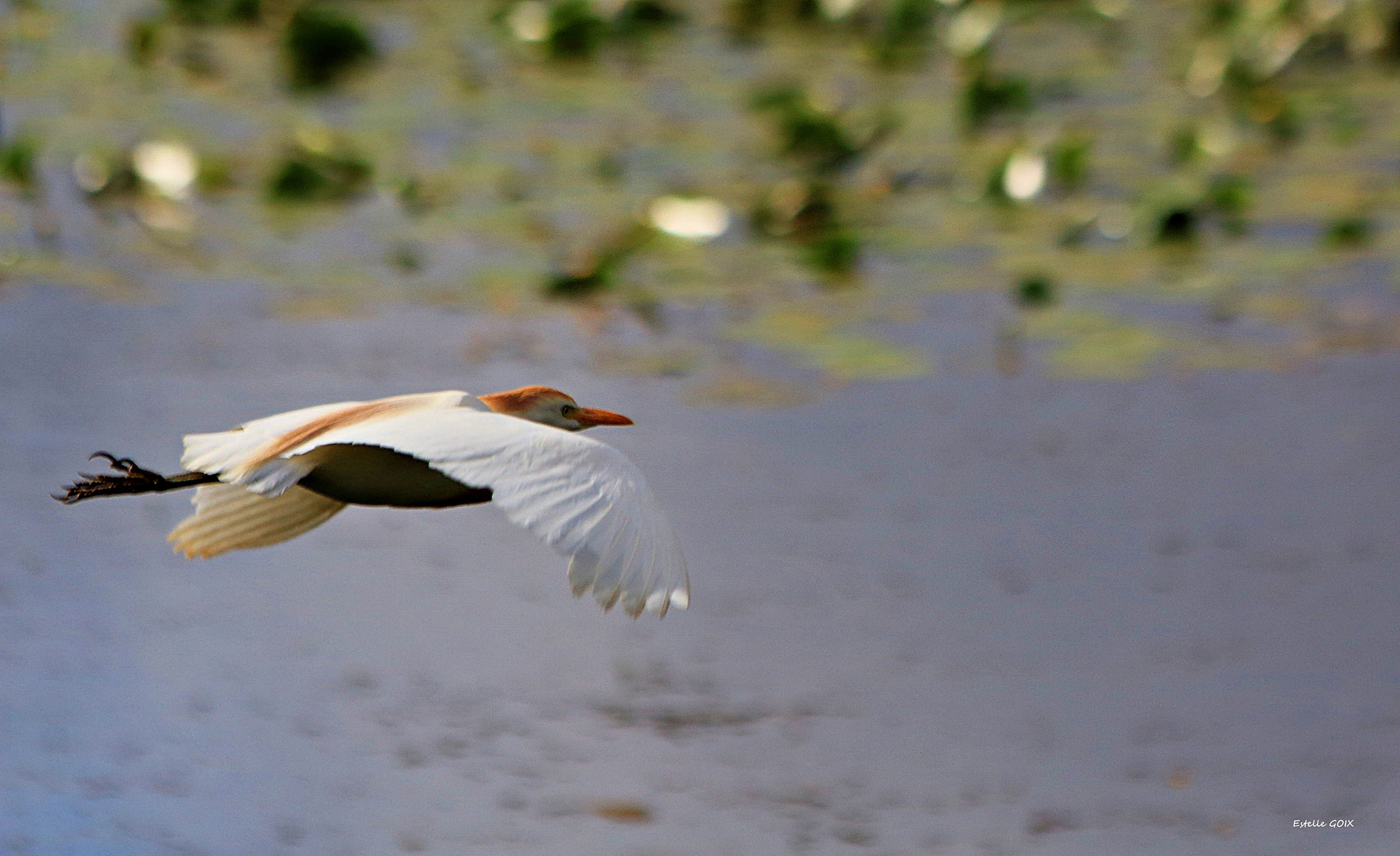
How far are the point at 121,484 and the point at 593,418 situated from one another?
77cm

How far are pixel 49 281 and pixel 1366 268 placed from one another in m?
4.07

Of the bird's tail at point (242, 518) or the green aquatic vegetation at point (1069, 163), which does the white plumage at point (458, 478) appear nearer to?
the bird's tail at point (242, 518)

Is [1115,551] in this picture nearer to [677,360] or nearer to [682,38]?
[677,360]

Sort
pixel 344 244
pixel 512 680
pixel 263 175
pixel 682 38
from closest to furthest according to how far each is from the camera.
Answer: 1. pixel 512 680
2. pixel 344 244
3. pixel 263 175
4. pixel 682 38

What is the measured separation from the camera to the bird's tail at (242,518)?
279 centimetres

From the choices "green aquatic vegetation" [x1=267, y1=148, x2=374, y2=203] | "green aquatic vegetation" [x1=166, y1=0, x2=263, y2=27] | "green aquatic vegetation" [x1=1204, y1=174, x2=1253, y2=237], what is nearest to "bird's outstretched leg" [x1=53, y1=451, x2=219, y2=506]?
"green aquatic vegetation" [x1=267, y1=148, x2=374, y2=203]

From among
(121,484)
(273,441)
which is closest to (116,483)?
(121,484)

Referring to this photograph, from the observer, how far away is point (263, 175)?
6.49 metres

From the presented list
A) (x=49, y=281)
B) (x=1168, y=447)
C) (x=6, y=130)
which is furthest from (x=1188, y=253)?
(x=6, y=130)

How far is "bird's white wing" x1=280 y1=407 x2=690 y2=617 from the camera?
205 cm

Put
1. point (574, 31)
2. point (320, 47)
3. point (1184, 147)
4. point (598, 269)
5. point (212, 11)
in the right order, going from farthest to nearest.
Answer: point (212, 11)
point (574, 31)
point (320, 47)
point (1184, 147)
point (598, 269)

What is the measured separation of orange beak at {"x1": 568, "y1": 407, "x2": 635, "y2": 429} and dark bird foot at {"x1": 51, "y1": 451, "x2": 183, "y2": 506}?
67 cm

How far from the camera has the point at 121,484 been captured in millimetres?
2834

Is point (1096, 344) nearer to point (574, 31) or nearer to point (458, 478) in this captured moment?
point (458, 478)
